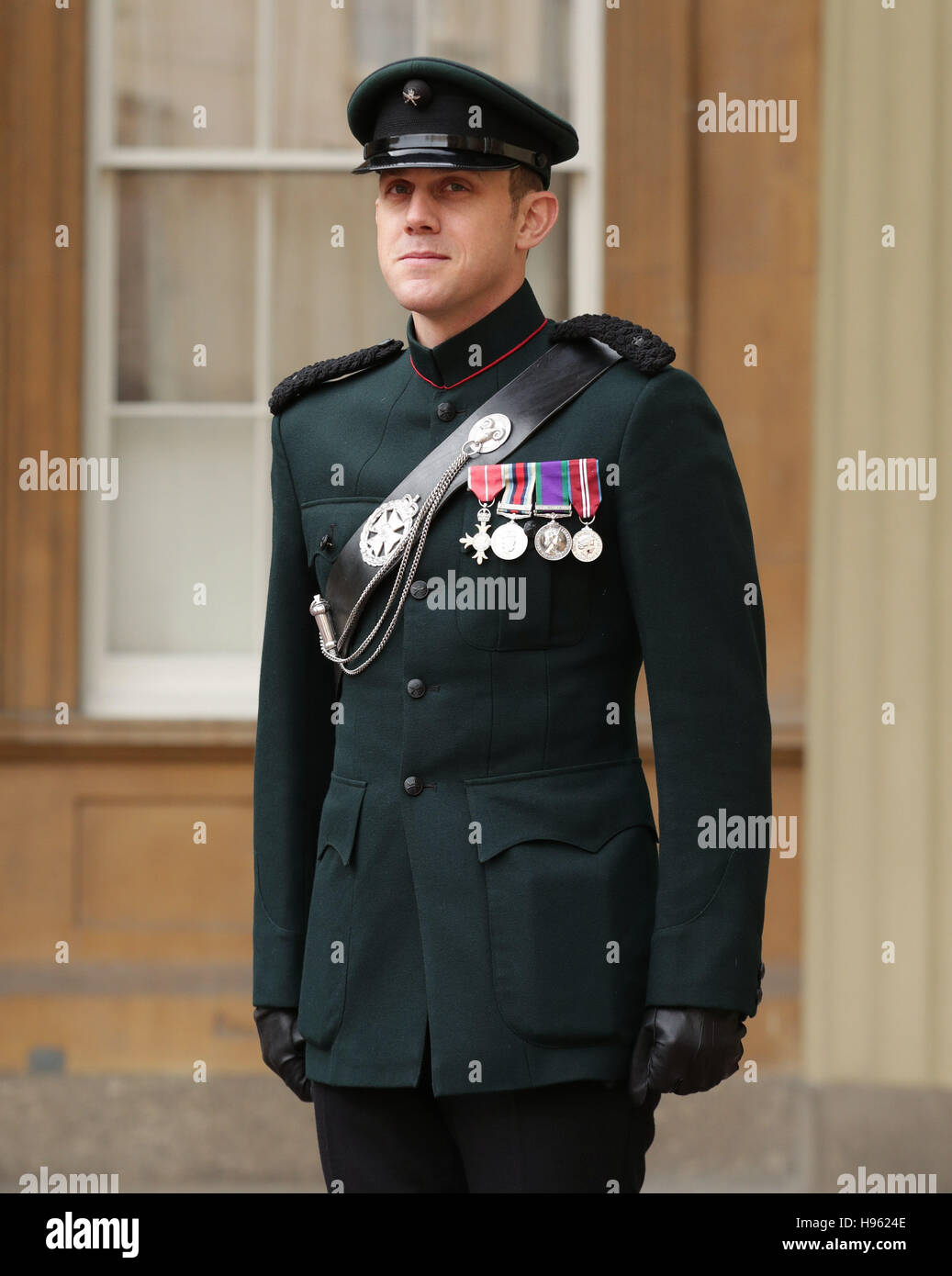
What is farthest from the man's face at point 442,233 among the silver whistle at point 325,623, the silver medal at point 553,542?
the silver whistle at point 325,623

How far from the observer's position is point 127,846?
15.2 ft

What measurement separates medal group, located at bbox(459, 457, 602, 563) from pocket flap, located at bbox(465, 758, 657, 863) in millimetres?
281

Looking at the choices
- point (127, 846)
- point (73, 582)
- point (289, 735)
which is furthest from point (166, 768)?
point (289, 735)

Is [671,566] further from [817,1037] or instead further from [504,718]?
[817,1037]

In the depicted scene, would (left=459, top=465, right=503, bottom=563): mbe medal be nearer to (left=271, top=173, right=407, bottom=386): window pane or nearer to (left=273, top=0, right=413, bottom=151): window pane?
(left=271, top=173, right=407, bottom=386): window pane

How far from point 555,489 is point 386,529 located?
24cm

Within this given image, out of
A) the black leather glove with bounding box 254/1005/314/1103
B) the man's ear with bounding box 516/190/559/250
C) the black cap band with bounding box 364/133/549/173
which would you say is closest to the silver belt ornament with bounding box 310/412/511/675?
the man's ear with bounding box 516/190/559/250

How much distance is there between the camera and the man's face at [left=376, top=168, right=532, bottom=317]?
206 centimetres

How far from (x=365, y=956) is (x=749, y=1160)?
278 centimetres

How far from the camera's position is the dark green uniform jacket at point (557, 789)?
6.55ft

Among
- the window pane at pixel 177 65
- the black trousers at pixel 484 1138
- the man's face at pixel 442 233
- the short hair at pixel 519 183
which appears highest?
the window pane at pixel 177 65

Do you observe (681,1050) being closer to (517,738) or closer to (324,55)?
(517,738)

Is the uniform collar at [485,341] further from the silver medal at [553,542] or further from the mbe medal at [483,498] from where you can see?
the silver medal at [553,542]

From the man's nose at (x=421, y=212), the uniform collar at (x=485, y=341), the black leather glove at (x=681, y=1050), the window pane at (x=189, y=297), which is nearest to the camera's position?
the black leather glove at (x=681, y=1050)
